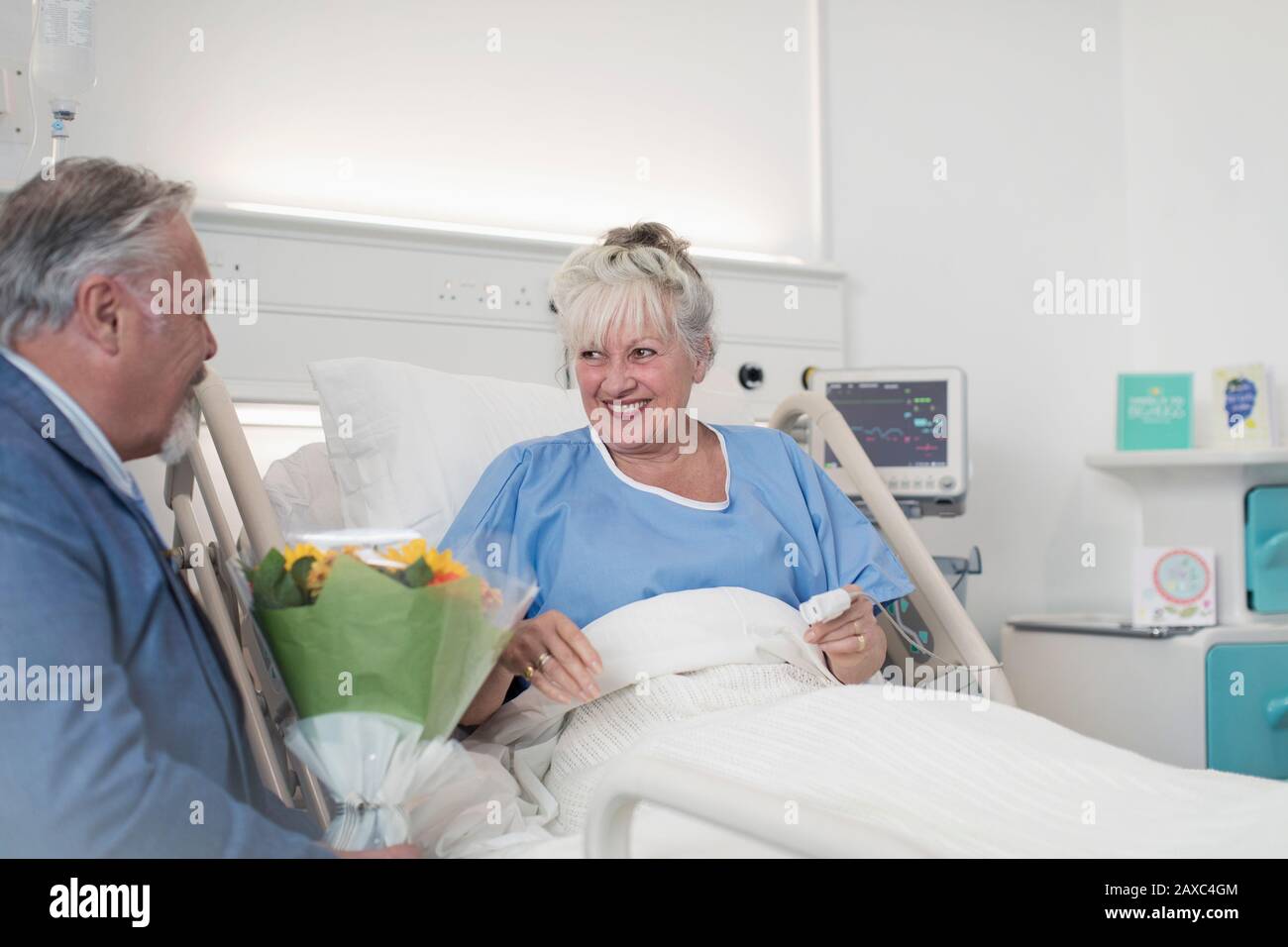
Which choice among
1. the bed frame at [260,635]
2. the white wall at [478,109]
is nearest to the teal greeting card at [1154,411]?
the white wall at [478,109]

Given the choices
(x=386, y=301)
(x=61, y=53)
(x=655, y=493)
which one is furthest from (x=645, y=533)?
(x=61, y=53)

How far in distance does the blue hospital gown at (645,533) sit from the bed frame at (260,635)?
16 centimetres

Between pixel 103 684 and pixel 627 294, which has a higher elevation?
pixel 627 294

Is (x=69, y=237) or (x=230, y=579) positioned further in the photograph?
(x=230, y=579)

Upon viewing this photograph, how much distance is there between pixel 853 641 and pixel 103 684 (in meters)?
1.03

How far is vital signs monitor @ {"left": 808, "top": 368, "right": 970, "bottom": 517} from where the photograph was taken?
9.29 feet

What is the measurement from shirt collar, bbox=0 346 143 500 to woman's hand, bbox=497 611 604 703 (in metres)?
0.53

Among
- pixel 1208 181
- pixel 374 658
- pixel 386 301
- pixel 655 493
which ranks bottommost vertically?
pixel 374 658

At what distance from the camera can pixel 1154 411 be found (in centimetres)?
333

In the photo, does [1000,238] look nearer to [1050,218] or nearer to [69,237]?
[1050,218]

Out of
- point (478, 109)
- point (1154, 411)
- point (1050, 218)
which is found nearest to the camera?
point (478, 109)

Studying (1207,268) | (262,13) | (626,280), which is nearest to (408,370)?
(626,280)
